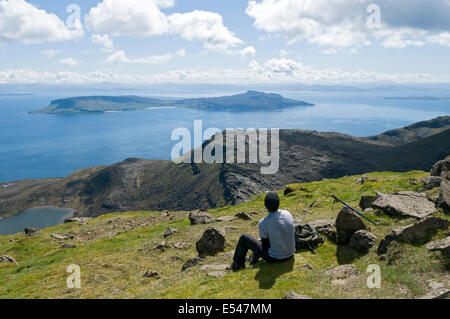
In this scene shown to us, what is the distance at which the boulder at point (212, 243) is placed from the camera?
1973cm

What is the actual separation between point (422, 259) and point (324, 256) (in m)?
→ 4.76

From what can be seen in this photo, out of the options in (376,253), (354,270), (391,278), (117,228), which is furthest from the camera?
(117,228)

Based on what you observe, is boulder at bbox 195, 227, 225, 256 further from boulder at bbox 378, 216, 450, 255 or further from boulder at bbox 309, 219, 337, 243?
boulder at bbox 378, 216, 450, 255

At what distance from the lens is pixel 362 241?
15.2 meters

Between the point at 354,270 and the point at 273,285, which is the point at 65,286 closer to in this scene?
the point at 273,285

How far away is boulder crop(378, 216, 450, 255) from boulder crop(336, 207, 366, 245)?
91.8 inches

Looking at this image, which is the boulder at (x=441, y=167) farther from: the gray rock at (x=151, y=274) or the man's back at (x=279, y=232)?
the gray rock at (x=151, y=274)

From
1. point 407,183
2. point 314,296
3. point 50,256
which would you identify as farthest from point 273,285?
point 407,183

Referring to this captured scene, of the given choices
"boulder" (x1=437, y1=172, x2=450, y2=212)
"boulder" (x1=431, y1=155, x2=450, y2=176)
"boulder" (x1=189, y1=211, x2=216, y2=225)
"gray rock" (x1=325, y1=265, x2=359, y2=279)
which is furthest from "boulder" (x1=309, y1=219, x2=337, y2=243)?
"boulder" (x1=431, y1=155, x2=450, y2=176)

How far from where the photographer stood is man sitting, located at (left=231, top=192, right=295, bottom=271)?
12.9 m

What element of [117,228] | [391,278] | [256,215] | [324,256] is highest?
[391,278]

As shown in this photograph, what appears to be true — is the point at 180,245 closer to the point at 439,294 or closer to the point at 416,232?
the point at 416,232

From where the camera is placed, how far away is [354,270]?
12828 millimetres

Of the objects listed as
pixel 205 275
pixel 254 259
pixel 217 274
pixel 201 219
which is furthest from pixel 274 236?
pixel 201 219
